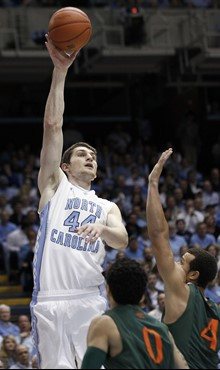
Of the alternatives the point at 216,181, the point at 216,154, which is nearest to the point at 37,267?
the point at 216,181

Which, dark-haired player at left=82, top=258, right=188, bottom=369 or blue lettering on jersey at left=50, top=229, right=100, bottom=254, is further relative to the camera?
blue lettering on jersey at left=50, top=229, right=100, bottom=254

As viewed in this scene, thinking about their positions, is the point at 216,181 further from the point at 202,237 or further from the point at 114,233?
the point at 114,233

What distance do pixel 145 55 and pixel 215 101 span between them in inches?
191

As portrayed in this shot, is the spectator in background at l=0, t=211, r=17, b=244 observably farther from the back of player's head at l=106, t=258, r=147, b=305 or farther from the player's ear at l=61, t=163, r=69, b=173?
the back of player's head at l=106, t=258, r=147, b=305

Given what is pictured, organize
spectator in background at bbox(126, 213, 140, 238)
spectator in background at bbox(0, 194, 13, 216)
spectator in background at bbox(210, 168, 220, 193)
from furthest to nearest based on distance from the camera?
spectator in background at bbox(210, 168, 220, 193), spectator in background at bbox(0, 194, 13, 216), spectator in background at bbox(126, 213, 140, 238)

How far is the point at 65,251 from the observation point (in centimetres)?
654

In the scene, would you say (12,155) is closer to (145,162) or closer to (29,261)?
(145,162)

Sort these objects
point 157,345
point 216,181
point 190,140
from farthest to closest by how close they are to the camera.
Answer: point 190,140
point 216,181
point 157,345

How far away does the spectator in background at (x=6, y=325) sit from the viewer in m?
12.7

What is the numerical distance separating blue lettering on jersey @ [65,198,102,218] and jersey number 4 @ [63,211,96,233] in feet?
0.16

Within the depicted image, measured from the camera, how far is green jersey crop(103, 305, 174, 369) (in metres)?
4.80

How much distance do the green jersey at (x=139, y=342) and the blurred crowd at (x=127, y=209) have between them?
6999 mm

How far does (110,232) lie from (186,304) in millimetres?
814

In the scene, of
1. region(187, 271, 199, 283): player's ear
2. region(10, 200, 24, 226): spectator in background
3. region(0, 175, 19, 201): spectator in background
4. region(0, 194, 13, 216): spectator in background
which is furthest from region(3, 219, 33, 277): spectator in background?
region(187, 271, 199, 283): player's ear
